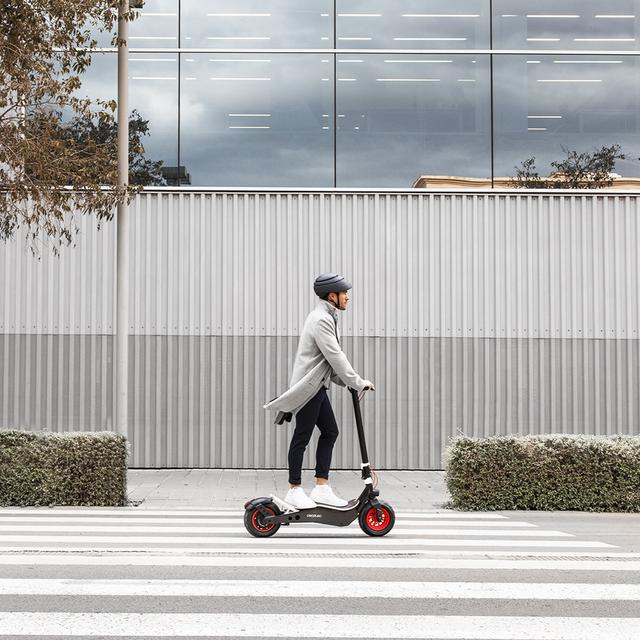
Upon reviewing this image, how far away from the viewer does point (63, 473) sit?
9469 millimetres

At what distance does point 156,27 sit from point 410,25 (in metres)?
3.84

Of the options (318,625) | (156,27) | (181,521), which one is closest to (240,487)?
(181,521)

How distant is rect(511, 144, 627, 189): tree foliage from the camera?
14.3 metres

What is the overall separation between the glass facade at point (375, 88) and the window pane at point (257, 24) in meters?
0.02

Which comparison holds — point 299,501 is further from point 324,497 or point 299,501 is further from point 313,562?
point 313,562

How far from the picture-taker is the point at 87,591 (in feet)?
17.2

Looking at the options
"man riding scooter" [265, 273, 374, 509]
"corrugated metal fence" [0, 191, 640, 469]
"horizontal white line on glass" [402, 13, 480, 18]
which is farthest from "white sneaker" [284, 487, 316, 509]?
"horizontal white line on glass" [402, 13, 480, 18]

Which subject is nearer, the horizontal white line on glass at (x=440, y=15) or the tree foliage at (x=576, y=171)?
the tree foliage at (x=576, y=171)

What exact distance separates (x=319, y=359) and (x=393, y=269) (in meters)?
7.00

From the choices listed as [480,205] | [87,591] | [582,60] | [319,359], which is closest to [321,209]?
[480,205]

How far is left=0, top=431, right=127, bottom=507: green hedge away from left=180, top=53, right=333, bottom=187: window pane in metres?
5.84

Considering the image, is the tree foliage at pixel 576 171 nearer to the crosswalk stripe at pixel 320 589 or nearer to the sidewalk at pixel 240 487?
the sidewalk at pixel 240 487

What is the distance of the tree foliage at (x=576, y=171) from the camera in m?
14.3

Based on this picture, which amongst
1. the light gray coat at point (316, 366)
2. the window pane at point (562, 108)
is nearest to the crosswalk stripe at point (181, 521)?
the light gray coat at point (316, 366)
